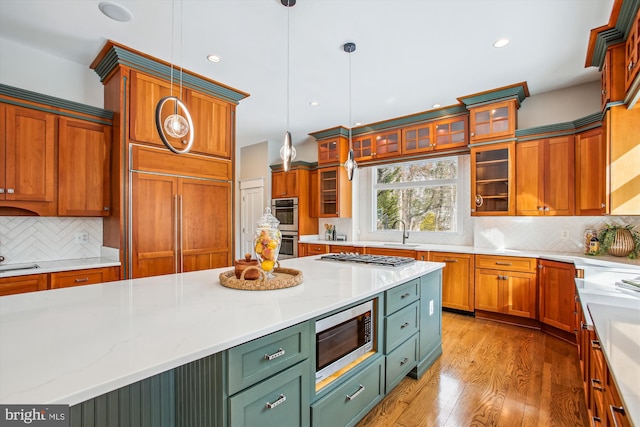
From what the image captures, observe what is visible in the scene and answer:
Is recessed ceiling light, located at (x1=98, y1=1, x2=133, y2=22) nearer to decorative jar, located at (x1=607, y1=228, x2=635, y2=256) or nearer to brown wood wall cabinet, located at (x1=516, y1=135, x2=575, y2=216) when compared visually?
brown wood wall cabinet, located at (x1=516, y1=135, x2=575, y2=216)

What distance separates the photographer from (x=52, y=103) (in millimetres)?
2762

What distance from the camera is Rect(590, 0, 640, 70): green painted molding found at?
212 centimetres

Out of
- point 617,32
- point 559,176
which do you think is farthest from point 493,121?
point 617,32

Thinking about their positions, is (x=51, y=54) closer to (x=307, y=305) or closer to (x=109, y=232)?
(x=109, y=232)

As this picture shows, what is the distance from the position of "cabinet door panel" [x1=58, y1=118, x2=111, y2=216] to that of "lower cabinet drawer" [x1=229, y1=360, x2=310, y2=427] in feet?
8.91

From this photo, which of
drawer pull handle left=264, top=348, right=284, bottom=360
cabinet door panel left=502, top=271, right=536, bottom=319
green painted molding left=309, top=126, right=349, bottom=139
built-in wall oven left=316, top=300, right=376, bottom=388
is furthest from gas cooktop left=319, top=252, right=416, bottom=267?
green painted molding left=309, top=126, right=349, bottom=139

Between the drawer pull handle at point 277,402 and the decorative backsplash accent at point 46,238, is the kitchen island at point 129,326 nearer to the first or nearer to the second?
the drawer pull handle at point 277,402

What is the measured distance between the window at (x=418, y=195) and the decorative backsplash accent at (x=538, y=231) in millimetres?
492

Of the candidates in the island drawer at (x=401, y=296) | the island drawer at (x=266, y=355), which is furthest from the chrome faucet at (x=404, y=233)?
the island drawer at (x=266, y=355)

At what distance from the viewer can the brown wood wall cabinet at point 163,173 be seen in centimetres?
290

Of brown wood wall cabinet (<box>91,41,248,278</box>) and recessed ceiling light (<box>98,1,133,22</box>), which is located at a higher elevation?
recessed ceiling light (<box>98,1,133,22</box>)

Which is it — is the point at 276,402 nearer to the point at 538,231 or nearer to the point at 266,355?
the point at 266,355

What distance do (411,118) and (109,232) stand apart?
408 cm

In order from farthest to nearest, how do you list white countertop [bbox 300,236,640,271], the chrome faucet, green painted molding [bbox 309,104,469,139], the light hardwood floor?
1. the chrome faucet
2. green painted molding [bbox 309,104,469,139]
3. white countertop [bbox 300,236,640,271]
4. the light hardwood floor
